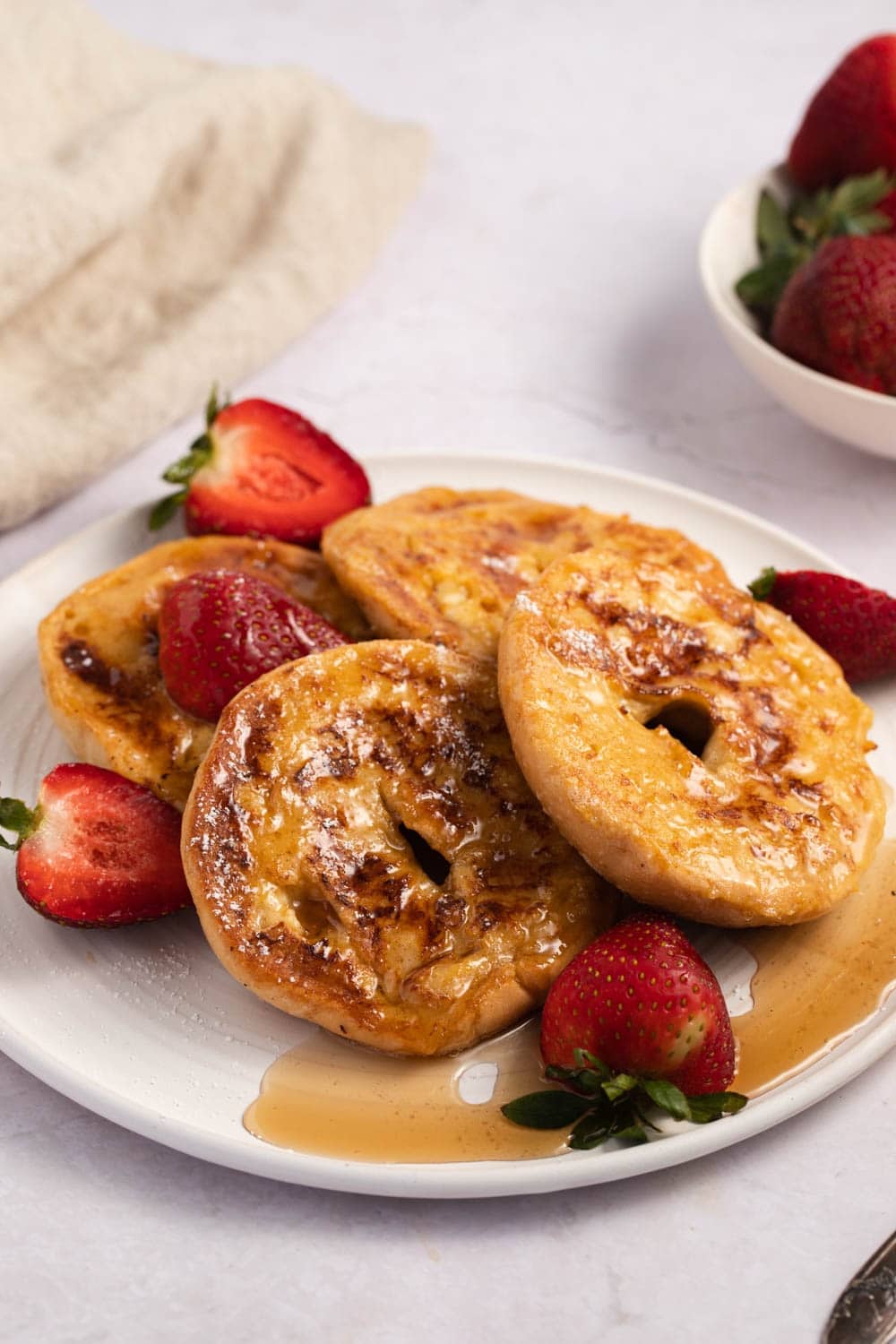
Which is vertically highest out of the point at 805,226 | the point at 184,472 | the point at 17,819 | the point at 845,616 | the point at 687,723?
the point at 805,226

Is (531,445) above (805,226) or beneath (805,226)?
beneath

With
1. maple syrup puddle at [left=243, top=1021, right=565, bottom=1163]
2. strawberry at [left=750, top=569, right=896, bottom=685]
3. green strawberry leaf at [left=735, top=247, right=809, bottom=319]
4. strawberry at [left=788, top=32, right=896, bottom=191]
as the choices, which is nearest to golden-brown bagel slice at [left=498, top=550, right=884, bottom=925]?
strawberry at [left=750, top=569, right=896, bottom=685]

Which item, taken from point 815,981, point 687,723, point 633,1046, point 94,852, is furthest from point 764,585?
point 94,852

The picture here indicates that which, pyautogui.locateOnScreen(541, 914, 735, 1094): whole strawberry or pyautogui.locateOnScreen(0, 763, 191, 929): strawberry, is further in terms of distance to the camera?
pyautogui.locateOnScreen(0, 763, 191, 929): strawberry

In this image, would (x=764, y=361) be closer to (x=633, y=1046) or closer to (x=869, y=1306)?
(x=633, y=1046)

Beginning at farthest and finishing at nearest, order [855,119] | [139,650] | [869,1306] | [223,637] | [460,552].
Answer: [855,119], [460,552], [139,650], [223,637], [869,1306]

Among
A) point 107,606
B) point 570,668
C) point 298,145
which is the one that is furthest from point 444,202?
point 570,668

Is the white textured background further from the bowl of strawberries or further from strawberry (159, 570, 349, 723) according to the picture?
strawberry (159, 570, 349, 723)
